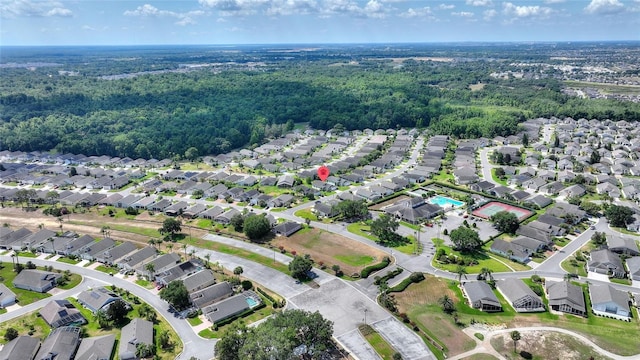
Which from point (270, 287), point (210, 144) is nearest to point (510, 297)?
point (270, 287)

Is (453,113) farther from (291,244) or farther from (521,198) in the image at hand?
(291,244)

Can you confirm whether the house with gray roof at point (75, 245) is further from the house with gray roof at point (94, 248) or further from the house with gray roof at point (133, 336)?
the house with gray roof at point (133, 336)

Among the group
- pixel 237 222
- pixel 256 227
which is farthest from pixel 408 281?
pixel 237 222

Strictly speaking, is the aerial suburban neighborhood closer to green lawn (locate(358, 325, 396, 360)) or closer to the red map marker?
green lawn (locate(358, 325, 396, 360))

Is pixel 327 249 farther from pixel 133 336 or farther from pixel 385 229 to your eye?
pixel 133 336

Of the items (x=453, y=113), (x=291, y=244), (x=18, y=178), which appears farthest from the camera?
(x=453, y=113)

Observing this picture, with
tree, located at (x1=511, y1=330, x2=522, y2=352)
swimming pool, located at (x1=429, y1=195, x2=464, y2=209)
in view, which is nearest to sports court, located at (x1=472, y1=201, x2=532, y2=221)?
swimming pool, located at (x1=429, y1=195, x2=464, y2=209)
